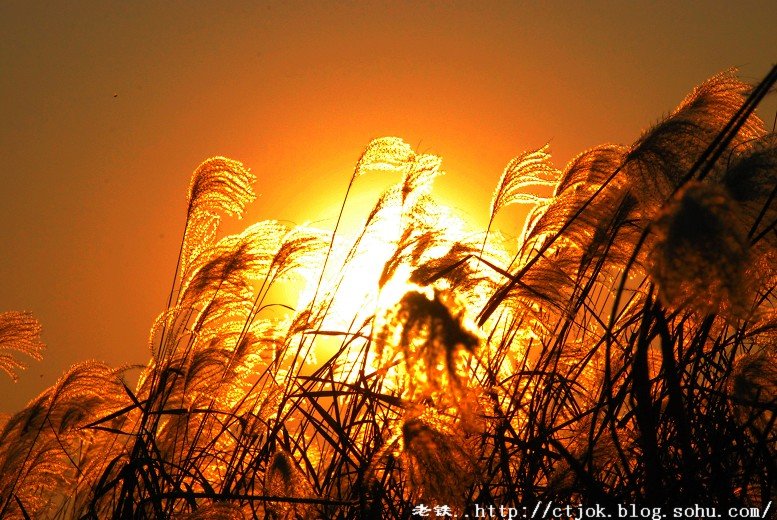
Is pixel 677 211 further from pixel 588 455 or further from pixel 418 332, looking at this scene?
pixel 588 455

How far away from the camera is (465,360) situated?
1369 mm

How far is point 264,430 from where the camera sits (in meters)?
3.13

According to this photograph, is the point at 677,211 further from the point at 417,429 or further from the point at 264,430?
the point at 264,430

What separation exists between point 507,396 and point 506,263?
2.55 feet

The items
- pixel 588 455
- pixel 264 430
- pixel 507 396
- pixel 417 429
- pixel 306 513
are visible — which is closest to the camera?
pixel 417 429

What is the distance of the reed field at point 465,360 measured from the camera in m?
1.47

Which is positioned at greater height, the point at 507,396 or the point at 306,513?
the point at 507,396

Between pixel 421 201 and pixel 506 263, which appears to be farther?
pixel 421 201

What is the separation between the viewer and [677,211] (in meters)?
1.17

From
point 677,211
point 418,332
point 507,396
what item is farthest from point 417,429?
point 507,396

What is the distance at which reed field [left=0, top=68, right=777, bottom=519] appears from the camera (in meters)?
1.47

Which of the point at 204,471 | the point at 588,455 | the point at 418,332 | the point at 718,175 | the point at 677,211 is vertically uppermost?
the point at 718,175

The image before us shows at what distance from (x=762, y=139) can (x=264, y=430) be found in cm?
212

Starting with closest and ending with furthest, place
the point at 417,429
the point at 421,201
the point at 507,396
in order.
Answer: the point at 417,429 < the point at 507,396 < the point at 421,201
